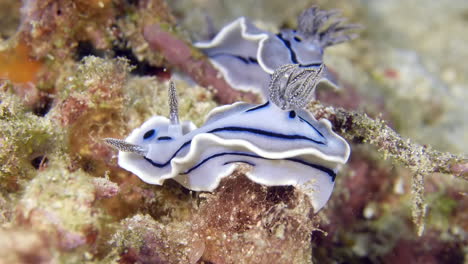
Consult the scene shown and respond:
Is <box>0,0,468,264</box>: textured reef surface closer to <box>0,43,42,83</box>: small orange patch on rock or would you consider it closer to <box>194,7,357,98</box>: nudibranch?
<box>0,43,42,83</box>: small orange patch on rock

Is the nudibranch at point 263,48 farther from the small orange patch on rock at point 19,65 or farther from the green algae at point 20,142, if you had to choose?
the green algae at point 20,142

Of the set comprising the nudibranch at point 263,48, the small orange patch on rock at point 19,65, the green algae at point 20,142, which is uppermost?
the nudibranch at point 263,48

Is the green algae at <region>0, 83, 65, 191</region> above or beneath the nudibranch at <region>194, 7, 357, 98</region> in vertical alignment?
beneath

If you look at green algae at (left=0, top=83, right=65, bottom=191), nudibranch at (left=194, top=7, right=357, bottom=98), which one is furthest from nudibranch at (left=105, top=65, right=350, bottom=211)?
nudibranch at (left=194, top=7, right=357, bottom=98)

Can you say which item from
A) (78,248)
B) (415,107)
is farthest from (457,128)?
(78,248)

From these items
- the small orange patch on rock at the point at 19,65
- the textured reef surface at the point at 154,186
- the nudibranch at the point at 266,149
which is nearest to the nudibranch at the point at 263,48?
the textured reef surface at the point at 154,186

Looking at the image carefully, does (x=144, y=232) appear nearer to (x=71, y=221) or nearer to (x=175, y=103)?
(x=71, y=221)
